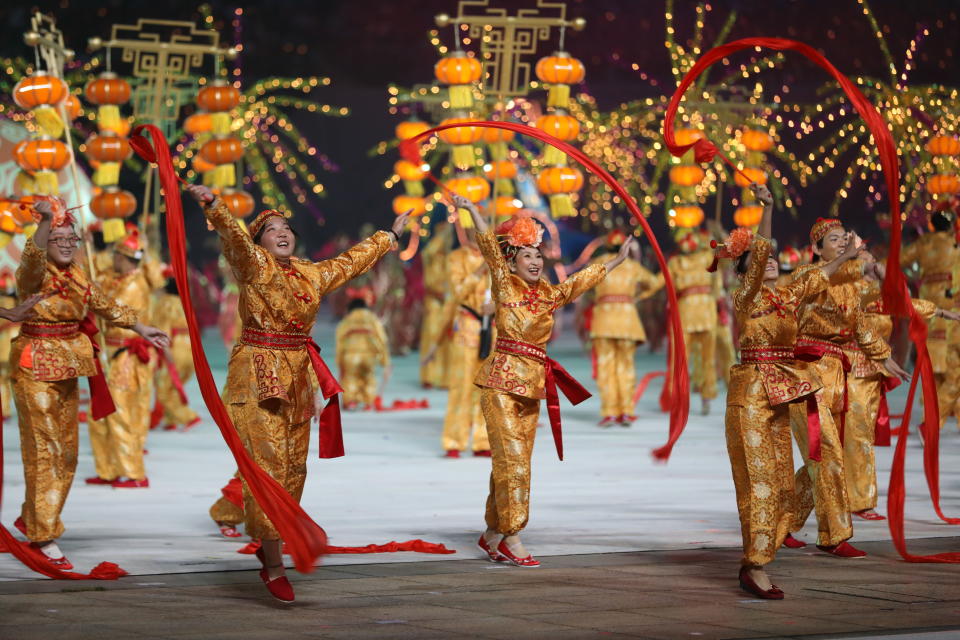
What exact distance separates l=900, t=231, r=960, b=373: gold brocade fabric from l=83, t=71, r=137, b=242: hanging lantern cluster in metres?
4.62

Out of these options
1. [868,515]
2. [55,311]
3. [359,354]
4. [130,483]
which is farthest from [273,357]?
[359,354]

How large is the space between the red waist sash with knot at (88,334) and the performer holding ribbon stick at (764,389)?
7.54ft

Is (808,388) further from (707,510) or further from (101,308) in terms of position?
(101,308)

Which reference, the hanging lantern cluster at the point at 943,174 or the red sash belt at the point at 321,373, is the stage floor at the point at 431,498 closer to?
the red sash belt at the point at 321,373

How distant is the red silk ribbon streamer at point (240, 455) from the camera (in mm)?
4523

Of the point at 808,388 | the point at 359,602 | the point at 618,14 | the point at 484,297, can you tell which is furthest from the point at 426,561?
the point at 618,14

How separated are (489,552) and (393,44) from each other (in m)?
15.5

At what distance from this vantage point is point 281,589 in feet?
14.9

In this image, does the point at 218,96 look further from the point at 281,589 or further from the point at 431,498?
the point at 281,589

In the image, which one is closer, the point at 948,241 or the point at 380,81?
the point at 948,241

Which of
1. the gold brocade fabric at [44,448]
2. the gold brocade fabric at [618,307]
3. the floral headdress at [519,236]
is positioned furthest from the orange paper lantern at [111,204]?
the floral headdress at [519,236]

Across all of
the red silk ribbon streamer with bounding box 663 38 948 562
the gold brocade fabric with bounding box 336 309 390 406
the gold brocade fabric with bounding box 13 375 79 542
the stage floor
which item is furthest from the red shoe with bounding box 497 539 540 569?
the gold brocade fabric with bounding box 336 309 390 406

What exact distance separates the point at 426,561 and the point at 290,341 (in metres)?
0.97

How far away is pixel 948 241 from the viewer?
9.19 meters
